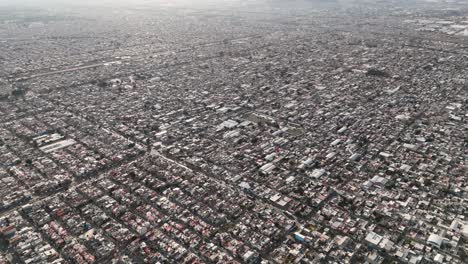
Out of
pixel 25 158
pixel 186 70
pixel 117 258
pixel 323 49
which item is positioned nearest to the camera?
pixel 117 258

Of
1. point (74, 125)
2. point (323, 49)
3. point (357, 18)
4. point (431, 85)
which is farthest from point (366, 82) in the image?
point (357, 18)

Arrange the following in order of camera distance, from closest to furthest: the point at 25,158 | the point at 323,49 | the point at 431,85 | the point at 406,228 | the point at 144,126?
the point at 406,228 < the point at 25,158 < the point at 144,126 < the point at 431,85 < the point at 323,49

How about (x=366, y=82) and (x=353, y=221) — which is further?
(x=366, y=82)

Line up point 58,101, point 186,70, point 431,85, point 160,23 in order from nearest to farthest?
point 58,101 < point 431,85 < point 186,70 < point 160,23

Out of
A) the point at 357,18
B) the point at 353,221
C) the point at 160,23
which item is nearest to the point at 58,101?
the point at 353,221

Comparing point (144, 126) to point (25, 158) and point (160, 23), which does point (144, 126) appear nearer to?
point (25, 158)

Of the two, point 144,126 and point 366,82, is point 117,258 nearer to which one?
point 144,126
